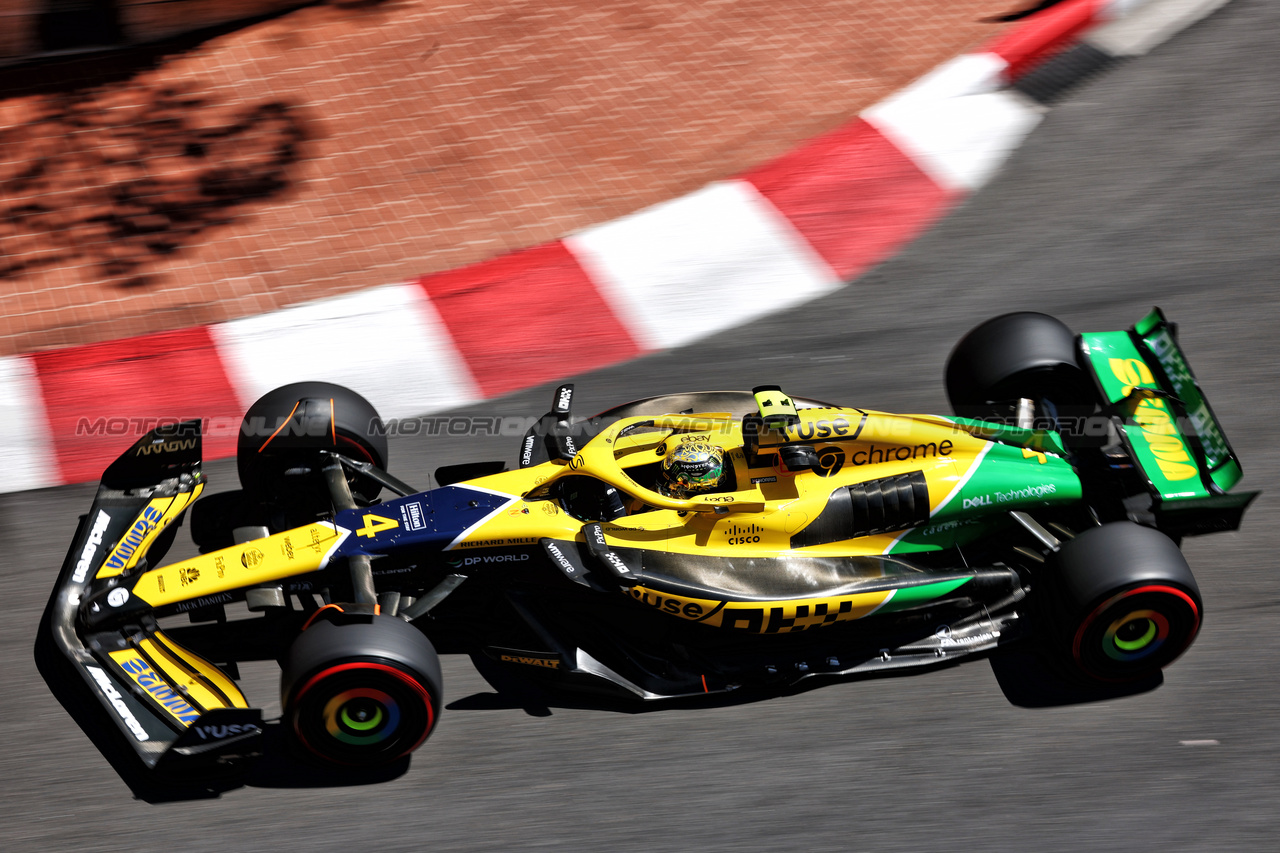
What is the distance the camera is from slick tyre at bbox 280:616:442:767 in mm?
4238

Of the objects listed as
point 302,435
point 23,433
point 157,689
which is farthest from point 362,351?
point 157,689

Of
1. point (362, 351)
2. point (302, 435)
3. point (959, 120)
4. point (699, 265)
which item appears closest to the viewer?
point (302, 435)

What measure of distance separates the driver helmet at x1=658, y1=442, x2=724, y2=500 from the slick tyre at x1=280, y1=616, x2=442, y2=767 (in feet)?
3.78

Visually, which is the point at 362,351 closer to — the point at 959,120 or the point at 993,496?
the point at 993,496

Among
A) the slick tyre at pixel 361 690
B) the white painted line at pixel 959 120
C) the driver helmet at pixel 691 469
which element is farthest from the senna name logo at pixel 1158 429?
the slick tyre at pixel 361 690

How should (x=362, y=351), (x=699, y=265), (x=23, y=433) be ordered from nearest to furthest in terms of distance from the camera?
(x=23, y=433)
(x=362, y=351)
(x=699, y=265)

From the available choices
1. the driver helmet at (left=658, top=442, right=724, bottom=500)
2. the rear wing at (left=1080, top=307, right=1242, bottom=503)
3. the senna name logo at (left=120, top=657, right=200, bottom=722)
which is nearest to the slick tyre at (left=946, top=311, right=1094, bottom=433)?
the rear wing at (left=1080, top=307, right=1242, bottom=503)

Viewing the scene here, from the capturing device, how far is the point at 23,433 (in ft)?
20.2

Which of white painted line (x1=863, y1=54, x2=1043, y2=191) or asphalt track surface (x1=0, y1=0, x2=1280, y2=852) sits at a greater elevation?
white painted line (x1=863, y1=54, x2=1043, y2=191)

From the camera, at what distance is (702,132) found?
7.96m

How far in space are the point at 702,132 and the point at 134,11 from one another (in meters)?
4.05

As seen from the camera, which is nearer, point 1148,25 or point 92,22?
point 92,22

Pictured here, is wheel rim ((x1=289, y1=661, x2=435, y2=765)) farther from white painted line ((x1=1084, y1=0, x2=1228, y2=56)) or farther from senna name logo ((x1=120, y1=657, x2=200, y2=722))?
white painted line ((x1=1084, y1=0, x2=1228, y2=56))

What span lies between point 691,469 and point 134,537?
2.35 m
